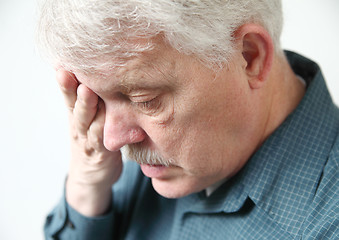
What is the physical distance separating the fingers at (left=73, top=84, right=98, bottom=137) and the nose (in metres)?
0.07

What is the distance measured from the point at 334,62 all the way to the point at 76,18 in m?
1.11

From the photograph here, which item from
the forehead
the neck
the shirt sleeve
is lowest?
the shirt sleeve

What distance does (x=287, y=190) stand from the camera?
3.35 ft

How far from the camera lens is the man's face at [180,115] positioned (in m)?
0.86

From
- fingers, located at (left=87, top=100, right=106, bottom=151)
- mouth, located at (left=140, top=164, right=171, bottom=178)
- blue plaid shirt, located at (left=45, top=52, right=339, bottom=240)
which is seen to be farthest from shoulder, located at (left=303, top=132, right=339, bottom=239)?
fingers, located at (left=87, top=100, right=106, bottom=151)

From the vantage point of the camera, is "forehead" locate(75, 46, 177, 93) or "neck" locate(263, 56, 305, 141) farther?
"neck" locate(263, 56, 305, 141)

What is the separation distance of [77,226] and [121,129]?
24.1 inches

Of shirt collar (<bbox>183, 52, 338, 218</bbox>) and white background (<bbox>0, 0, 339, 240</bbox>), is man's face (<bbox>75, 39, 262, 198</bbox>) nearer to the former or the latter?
shirt collar (<bbox>183, 52, 338, 218</bbox>)

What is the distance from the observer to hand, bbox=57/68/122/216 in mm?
1053

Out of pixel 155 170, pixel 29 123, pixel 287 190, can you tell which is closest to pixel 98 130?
pixel 155 170

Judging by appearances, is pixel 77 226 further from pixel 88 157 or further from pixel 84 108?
pixel 84 108

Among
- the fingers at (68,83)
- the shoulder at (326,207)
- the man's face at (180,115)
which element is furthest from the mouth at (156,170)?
the shoulder at (326,207)

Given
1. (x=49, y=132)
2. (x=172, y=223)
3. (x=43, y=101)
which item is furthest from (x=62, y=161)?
(x=172, y=223)

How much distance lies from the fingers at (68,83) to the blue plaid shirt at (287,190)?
51 centimetres
